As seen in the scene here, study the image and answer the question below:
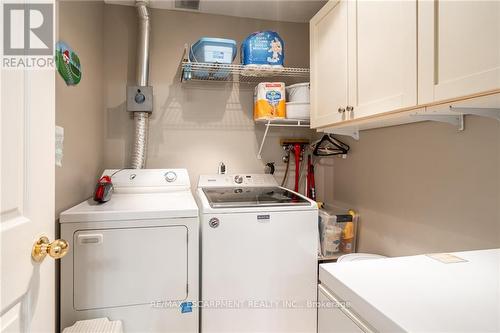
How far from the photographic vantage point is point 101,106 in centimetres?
216

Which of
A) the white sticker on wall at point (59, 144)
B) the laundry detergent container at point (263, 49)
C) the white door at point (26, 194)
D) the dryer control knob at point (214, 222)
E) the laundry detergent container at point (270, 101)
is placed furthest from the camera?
the laundry detergent container at point (270, 101)

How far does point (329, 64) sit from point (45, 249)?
1689mm

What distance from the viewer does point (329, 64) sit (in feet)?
5.71

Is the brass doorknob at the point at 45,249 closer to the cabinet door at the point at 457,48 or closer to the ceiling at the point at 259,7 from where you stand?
the cabinet door at the point at 457,48

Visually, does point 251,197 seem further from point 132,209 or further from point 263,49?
point 263,49

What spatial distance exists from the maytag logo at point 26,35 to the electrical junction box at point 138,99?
Answer: 1.25 metres

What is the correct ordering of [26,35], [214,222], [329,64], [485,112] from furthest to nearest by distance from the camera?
[329,64]
[214,222]
[485,112]
[26,35]

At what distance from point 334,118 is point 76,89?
1.57 metres

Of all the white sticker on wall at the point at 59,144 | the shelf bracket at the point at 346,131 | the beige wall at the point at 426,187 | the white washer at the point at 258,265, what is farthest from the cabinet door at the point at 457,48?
the white sticker on wall at the point at 59,144

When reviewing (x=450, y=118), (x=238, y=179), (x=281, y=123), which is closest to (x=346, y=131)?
(x=281, y=123)

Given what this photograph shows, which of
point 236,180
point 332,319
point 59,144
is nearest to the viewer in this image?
point 332,319

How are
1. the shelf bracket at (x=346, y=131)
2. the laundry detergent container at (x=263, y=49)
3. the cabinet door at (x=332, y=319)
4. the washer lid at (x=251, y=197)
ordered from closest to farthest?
1. the cabinet door at (x=332, y=319)
2. the washer lid at (x=251, y=197)
3. the shelf bracket at (x=346, y=131)
4. the laundry detergent container at (x=263, y=49)

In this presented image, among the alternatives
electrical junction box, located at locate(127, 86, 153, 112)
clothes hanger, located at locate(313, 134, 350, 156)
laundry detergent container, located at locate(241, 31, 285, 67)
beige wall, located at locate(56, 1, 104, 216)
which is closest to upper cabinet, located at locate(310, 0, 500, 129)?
laundry detergent container, located at locate(241, 31, 285, 67)

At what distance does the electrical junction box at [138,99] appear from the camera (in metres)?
2.14
